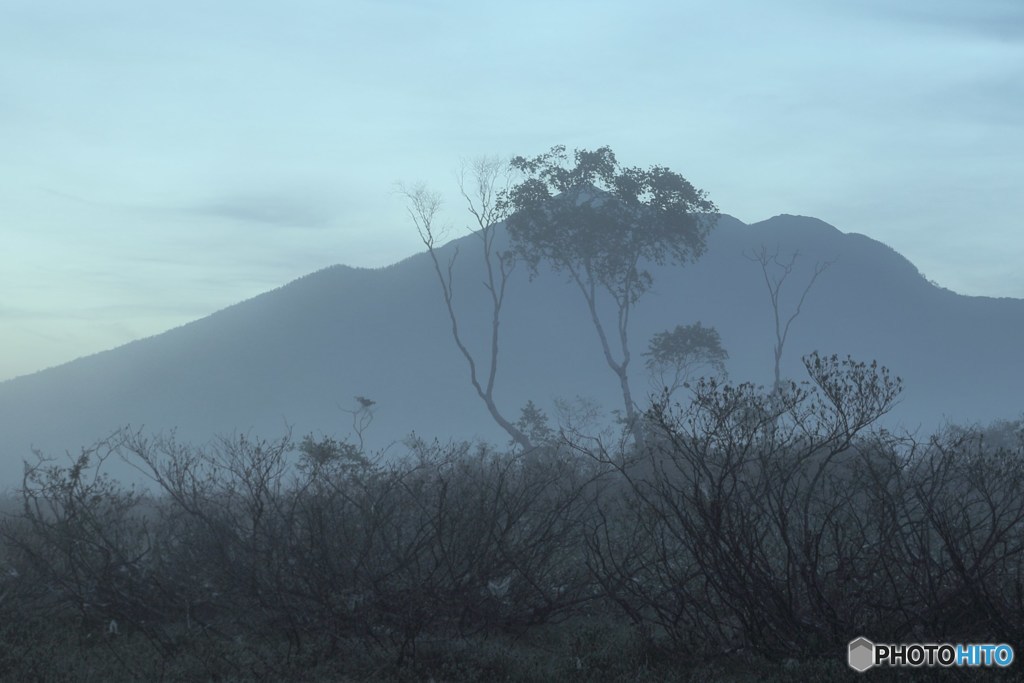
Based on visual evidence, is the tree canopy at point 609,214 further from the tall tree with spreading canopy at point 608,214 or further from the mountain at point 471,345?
the mountain at point 471,345

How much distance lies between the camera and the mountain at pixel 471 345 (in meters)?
131

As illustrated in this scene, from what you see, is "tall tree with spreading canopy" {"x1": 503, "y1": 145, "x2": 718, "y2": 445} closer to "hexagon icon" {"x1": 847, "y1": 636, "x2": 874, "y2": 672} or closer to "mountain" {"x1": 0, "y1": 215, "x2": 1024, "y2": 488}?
"hexagon icon" {"x1": 847, "y1": 636, "x2": 874, "y2": 672}

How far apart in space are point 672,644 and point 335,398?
12756cm

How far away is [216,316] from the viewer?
479 feet

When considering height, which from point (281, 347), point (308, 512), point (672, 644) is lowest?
point (672, 644)

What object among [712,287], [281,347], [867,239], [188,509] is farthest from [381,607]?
[867,239]

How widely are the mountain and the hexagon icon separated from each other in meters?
114

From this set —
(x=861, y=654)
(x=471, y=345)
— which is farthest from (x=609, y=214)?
(x=471, y=345)

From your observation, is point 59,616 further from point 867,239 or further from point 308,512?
point 867,239

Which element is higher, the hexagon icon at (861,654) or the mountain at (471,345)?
the mountain at (471,345)

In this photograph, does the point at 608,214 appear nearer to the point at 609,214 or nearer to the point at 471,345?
the point at 609,214

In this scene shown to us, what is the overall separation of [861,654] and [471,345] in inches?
5366

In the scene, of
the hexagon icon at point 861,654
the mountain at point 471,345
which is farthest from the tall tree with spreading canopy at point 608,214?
the mountain at point 471,345

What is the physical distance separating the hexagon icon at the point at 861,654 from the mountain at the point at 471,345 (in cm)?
11419
